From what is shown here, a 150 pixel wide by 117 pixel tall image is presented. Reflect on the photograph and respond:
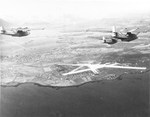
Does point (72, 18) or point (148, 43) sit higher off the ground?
point (72, 18)

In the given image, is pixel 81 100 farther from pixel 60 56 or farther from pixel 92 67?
pixel 60 56

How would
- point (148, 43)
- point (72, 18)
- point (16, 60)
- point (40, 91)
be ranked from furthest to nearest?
1. point (72, 18)
2. point (148, 43)
3. point (16, 60)
4. point (40, 91)

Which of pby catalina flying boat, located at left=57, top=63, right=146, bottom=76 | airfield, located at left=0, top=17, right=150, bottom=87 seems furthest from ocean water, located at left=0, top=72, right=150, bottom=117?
pby catalina flying boat, located at left=57, top=63, right=146, bottom=76

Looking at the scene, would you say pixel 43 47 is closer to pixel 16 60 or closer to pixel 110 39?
pixel 16 60

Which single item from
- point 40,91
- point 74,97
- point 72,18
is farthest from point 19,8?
point 74,97

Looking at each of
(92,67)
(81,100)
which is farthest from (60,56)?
(81,100)

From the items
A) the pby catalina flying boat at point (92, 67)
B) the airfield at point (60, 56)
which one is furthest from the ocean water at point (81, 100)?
the pby catalina flying boat at point (92, 67)

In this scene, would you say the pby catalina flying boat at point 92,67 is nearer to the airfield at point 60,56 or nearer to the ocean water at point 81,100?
the airfield at point 60,56
